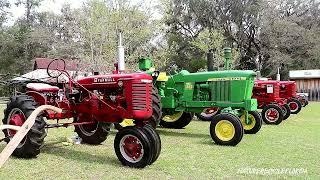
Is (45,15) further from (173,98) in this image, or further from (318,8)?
(173,98)

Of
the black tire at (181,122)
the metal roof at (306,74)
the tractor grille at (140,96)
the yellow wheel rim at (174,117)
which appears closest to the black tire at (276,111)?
the black tire at (181,122)

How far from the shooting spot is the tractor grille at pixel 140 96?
5.53 m

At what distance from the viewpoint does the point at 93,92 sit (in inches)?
245

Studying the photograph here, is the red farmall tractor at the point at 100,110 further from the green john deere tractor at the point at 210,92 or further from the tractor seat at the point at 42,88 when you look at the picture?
the green john deere tractor at the point at 210,92

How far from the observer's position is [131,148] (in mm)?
5363

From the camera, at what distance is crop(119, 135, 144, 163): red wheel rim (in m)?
5.31

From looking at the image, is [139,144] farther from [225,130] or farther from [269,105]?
[269,105]

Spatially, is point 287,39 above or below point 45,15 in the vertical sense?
below

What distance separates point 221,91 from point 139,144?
3689 mm

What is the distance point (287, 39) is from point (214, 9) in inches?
289

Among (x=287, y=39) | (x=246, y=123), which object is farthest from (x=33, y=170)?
(x=287, y=39)

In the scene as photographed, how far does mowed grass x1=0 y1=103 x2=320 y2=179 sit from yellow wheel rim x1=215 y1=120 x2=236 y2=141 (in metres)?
0.24

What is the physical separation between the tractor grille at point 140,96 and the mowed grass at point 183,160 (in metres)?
0.81

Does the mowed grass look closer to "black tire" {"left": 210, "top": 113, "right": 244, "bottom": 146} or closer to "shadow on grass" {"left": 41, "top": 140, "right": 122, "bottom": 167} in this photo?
"shadow on grass" {"left": 41, "top": 140, "right": 122, "bottom": 167}
